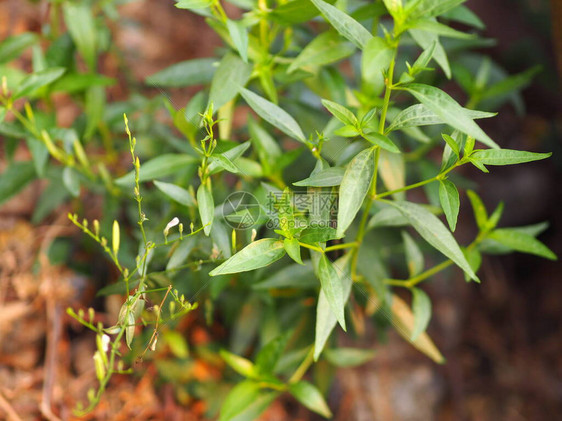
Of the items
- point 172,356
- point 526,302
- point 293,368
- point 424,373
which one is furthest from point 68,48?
point 526,302

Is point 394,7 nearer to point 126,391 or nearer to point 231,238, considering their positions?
point 231,238

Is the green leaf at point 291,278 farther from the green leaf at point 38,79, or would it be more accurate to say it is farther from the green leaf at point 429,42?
the green leaf at point 38,79

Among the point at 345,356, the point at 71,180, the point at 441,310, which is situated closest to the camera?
the point at 71,180

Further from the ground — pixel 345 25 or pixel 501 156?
pixel 345 25

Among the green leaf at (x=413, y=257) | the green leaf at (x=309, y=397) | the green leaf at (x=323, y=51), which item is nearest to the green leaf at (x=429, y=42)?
the green leaf at (x=323, y=51)

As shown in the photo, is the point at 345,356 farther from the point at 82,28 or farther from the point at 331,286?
the point at 82,28

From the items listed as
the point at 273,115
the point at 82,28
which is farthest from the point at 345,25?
the point at 82,28
